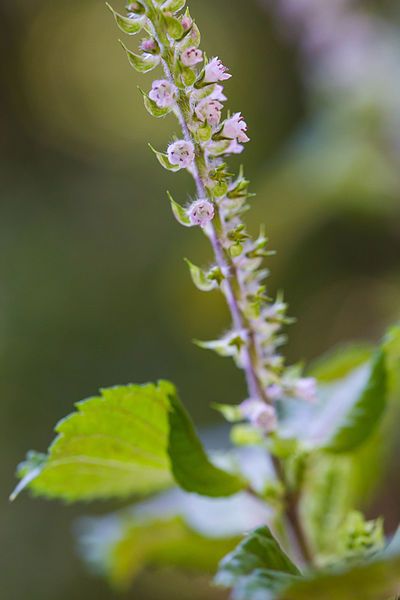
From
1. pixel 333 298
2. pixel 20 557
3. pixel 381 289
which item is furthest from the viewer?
pixel 333 298

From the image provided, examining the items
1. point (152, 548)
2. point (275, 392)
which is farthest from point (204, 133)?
point (152, 548)

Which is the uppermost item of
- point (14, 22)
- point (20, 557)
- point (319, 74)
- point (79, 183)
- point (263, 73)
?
point (14, 22)

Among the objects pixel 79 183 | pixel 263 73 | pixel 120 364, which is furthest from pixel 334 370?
pixel 263 73

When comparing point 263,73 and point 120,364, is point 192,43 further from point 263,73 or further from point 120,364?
point 263,73

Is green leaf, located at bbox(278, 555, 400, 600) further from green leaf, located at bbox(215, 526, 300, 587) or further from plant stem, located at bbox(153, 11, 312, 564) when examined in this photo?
plant stem, located at bbox(153, 11, 312, 564)

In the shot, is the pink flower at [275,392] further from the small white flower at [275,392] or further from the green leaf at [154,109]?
the green leaf at [154,109]

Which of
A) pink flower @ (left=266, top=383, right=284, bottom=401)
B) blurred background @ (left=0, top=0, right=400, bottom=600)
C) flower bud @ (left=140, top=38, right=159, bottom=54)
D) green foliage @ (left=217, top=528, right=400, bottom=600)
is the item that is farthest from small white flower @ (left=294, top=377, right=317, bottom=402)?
blurred background @ (left=0, top=0, right=400, bottom=600)

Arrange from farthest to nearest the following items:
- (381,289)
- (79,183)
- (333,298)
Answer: (79,183)
(333,298)
(381,289)
